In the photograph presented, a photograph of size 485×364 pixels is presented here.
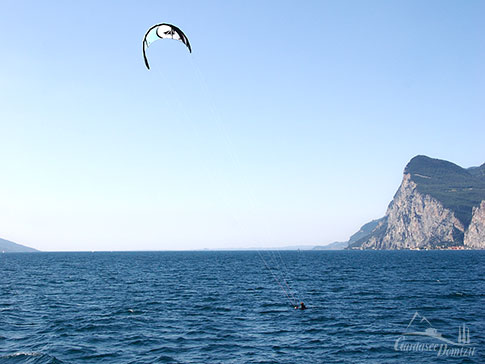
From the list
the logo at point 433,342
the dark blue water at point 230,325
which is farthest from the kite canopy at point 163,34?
the logo at point 433,342

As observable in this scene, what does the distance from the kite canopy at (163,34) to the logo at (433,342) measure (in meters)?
24.3

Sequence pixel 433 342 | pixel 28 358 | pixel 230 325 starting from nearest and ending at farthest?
pixel 28 358, pixel 433 342, pixel 230 325

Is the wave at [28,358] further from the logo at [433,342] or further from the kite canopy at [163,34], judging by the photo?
the logo at [433,342]

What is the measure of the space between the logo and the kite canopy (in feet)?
79.6

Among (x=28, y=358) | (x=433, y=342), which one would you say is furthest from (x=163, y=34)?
(x=433, y=342)

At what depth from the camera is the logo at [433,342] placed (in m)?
23.6

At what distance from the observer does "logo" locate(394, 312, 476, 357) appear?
23609 mm

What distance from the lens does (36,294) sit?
47.6 metres

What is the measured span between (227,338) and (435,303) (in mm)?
→ 24980

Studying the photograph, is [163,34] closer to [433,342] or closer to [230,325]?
[230,325]

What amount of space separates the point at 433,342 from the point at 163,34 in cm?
2788

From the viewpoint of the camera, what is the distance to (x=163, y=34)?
26.5 meters

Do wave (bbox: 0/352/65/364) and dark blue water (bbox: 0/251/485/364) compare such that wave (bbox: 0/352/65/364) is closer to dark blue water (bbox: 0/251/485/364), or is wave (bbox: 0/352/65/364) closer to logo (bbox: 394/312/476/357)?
dark blue water (bbox: 0/251/485/364)

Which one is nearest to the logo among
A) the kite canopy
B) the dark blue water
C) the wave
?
the dark blue water
